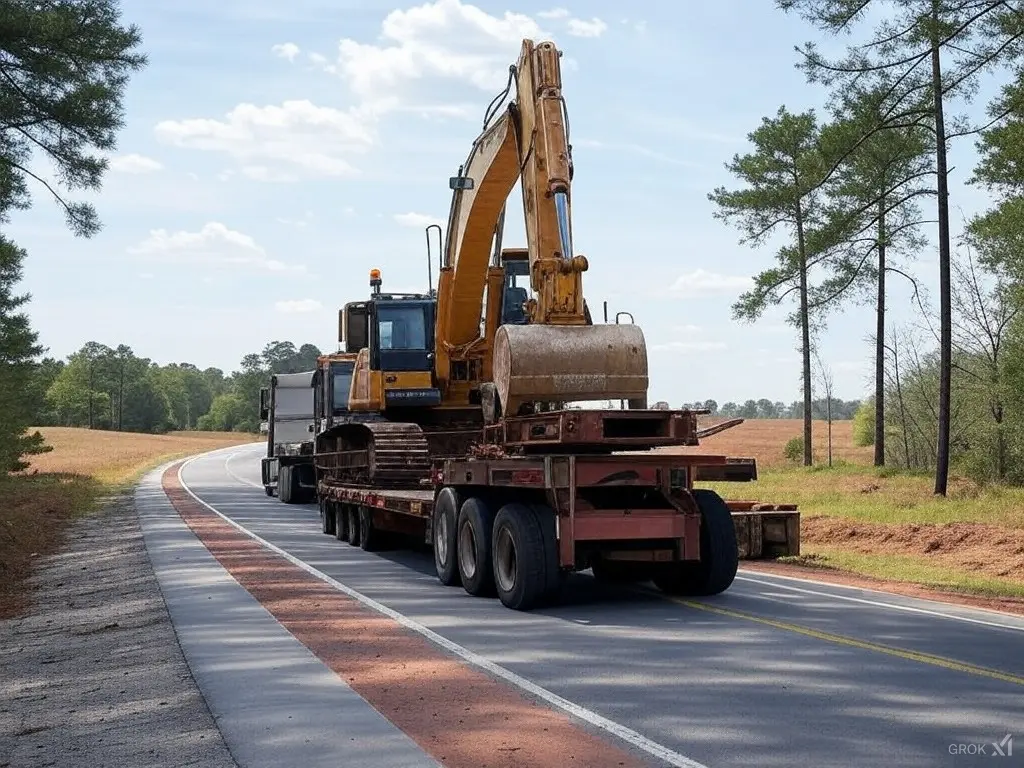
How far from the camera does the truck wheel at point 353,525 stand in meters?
20.3

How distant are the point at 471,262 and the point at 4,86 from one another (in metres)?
11.9

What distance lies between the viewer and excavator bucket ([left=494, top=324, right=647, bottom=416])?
12266 millimetres

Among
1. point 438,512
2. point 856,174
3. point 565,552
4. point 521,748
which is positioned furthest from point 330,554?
point 856,174

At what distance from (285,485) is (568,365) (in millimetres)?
23506

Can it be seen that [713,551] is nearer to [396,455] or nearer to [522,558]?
[522,558]

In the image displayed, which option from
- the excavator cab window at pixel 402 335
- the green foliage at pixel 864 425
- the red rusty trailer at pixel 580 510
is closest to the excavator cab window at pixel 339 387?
the excavator cab window at pixel 402 335

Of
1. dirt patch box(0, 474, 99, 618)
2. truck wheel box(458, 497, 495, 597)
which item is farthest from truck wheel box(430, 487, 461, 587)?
dirt patch box(0, 474, 99, 618)

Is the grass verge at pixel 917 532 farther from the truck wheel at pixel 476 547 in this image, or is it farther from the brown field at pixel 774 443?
the brown field at pixel 774 443

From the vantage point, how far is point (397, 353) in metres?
19.0

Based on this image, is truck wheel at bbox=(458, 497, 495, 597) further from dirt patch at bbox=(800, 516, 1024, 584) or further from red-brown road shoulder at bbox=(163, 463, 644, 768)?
dirt patch at bbox=(800, 516, 1024, 584)

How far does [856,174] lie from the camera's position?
111 ft

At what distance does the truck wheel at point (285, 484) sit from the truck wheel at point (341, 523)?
1257 cm

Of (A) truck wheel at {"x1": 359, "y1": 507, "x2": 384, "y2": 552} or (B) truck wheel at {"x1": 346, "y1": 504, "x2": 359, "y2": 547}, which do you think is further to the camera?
(B) truck wheel at {"x1": 346, "y1": 504, "x2": 359, "y2": 547}

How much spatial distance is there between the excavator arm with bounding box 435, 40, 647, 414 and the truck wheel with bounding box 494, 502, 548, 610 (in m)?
1.21
